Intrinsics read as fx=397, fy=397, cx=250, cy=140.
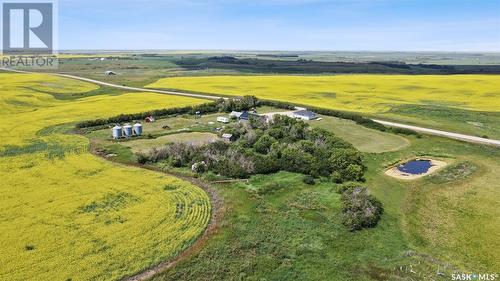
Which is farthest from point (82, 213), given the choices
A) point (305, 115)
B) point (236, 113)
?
point (305, 115)

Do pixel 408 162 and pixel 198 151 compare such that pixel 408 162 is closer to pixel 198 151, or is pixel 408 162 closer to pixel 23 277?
pixel 198 151

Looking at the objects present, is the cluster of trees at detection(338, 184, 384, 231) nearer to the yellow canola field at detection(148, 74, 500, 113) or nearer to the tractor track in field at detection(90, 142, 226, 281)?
the tractor track in field at detection(90, 142, 226, 281)

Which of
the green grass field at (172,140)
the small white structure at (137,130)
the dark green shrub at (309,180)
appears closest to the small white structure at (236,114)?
the green grass field at (172,140)

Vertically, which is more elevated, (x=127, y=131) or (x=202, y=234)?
(x=127, y=131)

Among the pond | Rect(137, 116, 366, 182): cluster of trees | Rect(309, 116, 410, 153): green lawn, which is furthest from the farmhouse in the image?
the pond

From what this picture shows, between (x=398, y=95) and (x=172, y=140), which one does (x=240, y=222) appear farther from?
(x=398, y=95)

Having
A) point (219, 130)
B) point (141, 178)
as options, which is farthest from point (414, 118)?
point (141, 178)

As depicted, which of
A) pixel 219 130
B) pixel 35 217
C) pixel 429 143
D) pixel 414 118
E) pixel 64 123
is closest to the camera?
pixel 35 217
